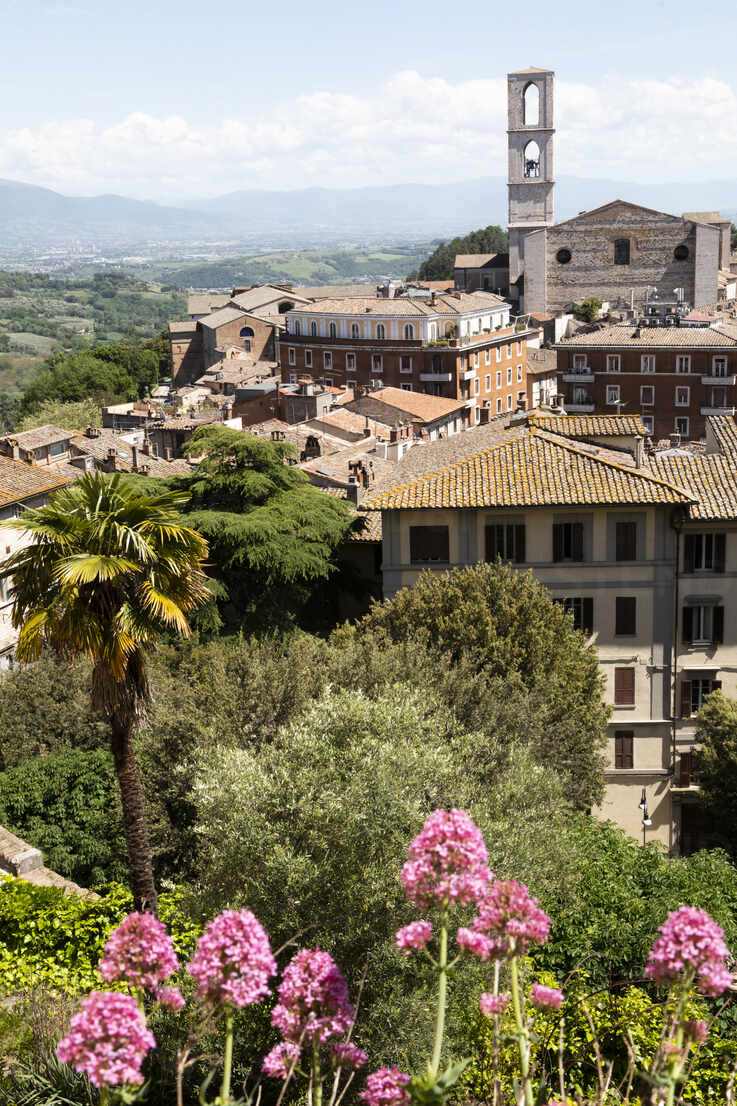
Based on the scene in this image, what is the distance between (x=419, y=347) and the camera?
93.4 meters

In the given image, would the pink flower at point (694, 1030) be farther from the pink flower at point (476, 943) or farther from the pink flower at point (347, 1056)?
the pink flower at point (347, 1056)

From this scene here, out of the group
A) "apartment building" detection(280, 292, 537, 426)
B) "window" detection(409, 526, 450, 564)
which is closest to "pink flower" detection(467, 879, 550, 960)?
"window" detection(409, 526, 450, 564)

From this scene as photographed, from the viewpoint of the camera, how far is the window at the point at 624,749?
30.6 m

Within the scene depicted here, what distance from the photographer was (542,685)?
23391mm

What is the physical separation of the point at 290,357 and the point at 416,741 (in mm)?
91404

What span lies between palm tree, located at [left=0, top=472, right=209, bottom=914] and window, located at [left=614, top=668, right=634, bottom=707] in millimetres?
17456

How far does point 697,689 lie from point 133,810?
1871cm

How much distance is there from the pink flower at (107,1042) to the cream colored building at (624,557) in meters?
23.6

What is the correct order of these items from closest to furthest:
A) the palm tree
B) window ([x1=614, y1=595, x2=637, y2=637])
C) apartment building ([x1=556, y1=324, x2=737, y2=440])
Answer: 1. the palm tree
2. window ([x1=614, y1=595, x2=637, y2=637])
3. apartment building ([x1=556, y1=324, x2=737, y2=440])

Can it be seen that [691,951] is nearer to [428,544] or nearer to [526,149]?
[428,544]

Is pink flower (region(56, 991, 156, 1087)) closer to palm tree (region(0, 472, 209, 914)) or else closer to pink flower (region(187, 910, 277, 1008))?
pink flower (region(187, 910, 277, 1008))

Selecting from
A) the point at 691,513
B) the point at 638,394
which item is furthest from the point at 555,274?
the point at 691,513

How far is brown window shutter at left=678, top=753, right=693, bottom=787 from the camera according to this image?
30750mm

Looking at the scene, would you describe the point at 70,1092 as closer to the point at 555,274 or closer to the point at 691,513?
the point at 691,513
